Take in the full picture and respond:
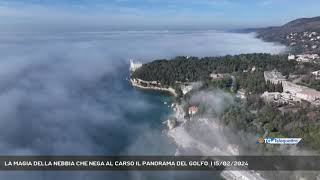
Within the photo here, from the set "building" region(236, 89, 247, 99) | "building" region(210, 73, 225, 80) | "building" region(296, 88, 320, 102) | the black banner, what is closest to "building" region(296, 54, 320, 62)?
"building" region(210, 73, 225, 80)

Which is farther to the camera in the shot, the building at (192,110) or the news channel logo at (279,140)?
the building at (192,110)

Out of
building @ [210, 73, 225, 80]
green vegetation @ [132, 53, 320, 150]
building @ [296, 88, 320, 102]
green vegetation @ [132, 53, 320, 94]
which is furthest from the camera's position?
building @ [210, 73, 225, 80]

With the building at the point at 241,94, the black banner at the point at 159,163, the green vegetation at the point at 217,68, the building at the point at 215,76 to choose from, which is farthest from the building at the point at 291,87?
the black banner at the point at 159,163

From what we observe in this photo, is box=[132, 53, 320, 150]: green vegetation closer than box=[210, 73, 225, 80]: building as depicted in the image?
Yes

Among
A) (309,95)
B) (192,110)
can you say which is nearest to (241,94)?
(309,95)

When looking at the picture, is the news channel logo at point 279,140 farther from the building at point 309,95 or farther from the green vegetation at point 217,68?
the green vegetation at point 217,68

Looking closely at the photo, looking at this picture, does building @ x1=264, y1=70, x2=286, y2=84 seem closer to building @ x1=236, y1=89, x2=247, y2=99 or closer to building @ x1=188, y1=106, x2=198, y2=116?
building @ x1=236, y1=89, x2=247, y2=99

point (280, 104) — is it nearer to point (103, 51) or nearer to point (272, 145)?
point (272, 145)

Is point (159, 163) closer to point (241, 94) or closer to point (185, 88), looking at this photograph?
point (241, 94)
